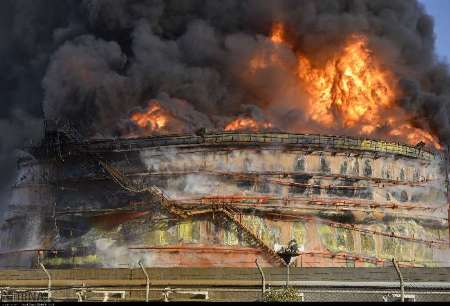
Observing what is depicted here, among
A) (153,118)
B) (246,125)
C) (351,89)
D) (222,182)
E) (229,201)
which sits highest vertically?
(351,89)

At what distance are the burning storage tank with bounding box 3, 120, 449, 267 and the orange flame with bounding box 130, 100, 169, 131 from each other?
4.62m

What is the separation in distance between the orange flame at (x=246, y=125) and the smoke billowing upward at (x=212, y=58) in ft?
→ 2.65

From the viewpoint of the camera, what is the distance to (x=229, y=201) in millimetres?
44469

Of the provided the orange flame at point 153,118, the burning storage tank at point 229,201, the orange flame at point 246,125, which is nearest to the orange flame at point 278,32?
the orange flame at point 246,125

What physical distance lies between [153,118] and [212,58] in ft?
31.5

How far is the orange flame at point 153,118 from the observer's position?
1991 inches

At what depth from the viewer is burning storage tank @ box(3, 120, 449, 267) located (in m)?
43.7

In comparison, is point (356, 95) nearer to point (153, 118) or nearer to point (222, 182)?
point (153, 118)

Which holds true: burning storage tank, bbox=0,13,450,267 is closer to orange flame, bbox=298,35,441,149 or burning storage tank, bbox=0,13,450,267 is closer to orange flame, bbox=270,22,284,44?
orange flame, bbox=298,35,441,149

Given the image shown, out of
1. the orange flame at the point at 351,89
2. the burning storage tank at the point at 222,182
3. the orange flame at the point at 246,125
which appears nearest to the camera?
the burning storage tank at the point at 222,182

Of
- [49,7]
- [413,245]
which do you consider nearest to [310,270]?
[413,245]

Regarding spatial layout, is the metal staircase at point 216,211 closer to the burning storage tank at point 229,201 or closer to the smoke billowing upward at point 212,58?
the burning storage tank at point 229,201

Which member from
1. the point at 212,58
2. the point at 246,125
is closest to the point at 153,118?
the point at 246,125
